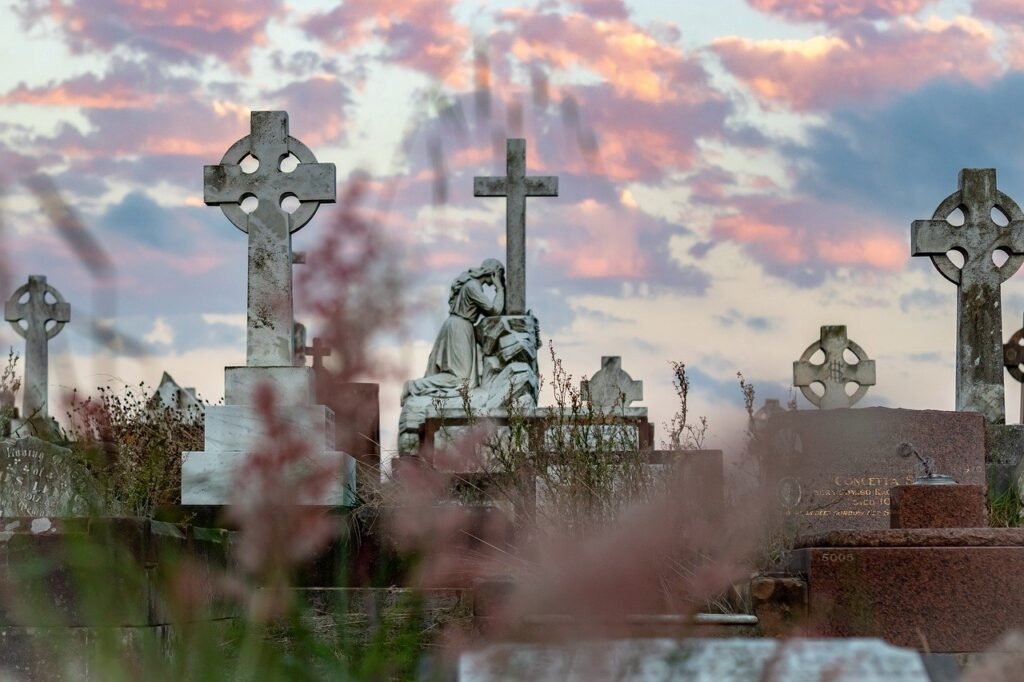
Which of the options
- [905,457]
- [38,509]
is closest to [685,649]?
[38,509]

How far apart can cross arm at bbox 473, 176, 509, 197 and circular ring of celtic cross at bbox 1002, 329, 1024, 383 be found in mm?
6873

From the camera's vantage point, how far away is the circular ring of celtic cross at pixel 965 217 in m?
14.1

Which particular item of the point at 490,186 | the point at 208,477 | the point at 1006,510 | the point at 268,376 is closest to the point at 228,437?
the point at 208,477

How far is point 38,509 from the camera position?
27.1ft

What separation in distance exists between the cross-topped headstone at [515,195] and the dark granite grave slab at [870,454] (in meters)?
4.35

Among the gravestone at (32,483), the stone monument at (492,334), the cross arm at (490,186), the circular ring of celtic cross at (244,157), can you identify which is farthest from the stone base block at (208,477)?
the cross arm at (490,186)

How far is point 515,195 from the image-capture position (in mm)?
15070

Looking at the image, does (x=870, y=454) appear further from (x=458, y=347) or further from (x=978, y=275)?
(x=458, y=347)

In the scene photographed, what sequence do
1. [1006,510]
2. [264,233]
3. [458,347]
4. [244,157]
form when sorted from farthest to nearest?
[458,347] → [1006,510] → [244,157] → [264,233]

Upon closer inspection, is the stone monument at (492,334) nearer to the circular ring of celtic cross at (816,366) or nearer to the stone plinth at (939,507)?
the circular ring of celtic cross at (816,366)

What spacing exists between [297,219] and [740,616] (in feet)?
15.8

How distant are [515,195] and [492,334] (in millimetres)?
1657

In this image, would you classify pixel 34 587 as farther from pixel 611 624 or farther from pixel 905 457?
pixel 905 457

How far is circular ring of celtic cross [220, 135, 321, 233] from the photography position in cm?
968
